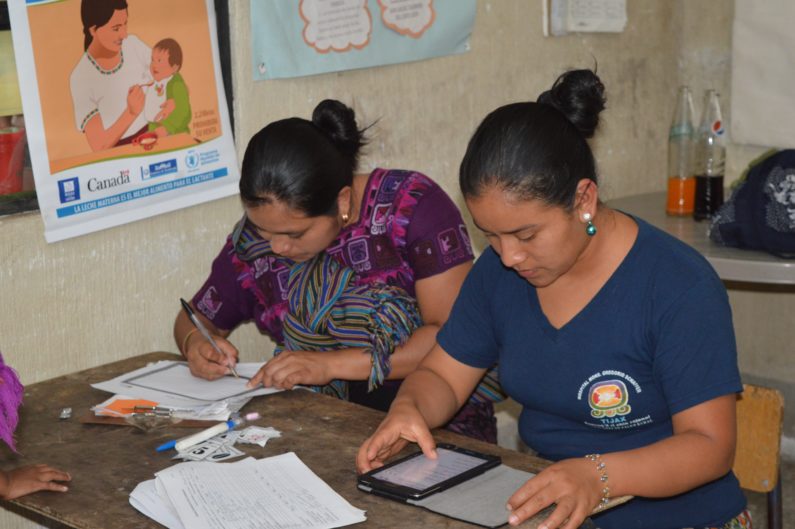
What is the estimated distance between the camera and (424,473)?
1.65 m

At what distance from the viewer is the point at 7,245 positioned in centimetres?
217

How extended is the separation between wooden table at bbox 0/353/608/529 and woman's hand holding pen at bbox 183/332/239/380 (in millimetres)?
145

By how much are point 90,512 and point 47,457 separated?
0.27 meters

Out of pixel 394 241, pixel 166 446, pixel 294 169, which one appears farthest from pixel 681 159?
pixel 166 446

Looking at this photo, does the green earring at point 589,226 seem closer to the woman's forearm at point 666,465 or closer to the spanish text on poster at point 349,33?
the woman's forearm at point 666,465

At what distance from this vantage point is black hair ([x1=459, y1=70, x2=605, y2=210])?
1635 millimetres

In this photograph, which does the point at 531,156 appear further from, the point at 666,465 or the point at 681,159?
the point at 681,159

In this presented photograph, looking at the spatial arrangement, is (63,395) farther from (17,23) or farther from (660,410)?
(660,410)

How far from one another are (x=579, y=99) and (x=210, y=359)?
0.95 metres

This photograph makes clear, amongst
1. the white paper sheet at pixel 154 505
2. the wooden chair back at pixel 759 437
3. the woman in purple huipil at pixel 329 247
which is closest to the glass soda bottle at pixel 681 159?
the woman in purple huipil at pixel 329 247

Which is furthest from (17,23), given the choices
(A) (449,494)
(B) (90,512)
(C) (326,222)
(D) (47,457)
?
(A) (449,494)

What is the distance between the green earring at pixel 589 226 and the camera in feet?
5.54

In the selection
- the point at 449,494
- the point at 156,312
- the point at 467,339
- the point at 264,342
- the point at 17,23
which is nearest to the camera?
the point at 449,494

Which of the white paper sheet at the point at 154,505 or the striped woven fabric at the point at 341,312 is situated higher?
the striped woven fabric at the point at 341,312
